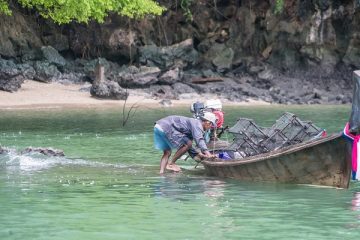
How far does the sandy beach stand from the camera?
28.2 m

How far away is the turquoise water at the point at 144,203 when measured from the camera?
29.5ft

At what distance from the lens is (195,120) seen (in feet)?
42.6

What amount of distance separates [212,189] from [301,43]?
25172mm

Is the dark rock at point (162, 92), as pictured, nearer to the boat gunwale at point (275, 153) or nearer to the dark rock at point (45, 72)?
the dark rock at point (45, 72)

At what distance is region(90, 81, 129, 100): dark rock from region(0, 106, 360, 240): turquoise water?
11.9 metres

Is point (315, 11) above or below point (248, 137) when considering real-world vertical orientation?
above

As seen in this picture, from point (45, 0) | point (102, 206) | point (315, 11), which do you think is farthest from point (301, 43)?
point (102, 206)

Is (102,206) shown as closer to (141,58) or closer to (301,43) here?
(141,58)

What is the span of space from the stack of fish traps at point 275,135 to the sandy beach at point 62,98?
15398mm

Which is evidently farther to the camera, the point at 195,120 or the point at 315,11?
the point at 315,11

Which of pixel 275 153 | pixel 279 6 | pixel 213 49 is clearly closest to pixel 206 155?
pixel 275 153

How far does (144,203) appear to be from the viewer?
35.3ft

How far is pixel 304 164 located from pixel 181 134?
2353mm

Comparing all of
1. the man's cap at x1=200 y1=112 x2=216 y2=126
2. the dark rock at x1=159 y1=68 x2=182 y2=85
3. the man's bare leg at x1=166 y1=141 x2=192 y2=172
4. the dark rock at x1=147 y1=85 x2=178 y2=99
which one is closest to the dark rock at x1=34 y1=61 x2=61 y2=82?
the dark rock at x1=147 y1=85 x2=178 y2=99
